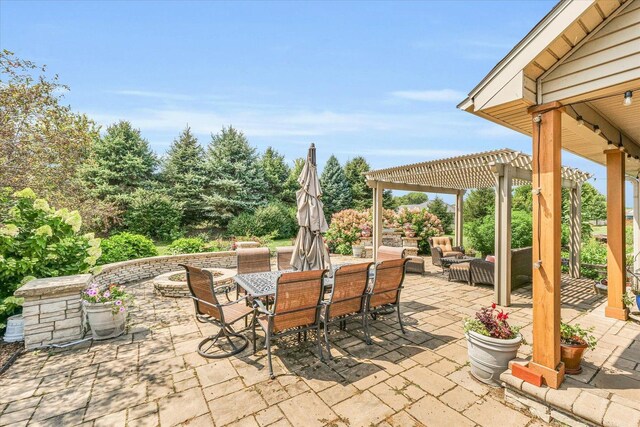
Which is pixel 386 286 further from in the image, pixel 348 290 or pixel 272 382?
pixel 272 382

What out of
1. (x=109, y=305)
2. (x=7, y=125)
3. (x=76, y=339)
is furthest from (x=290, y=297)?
(x=7, y=125)

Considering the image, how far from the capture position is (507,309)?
5348mm

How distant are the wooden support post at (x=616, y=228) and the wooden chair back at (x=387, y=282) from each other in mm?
3250

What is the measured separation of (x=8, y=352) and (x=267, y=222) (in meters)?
14.8

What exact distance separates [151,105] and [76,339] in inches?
357

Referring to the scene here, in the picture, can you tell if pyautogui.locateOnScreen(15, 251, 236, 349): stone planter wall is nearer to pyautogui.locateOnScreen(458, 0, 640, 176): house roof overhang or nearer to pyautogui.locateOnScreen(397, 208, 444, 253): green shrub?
pyautogui.locateOnScreen(458, 0, 640, 176): house roof overhang

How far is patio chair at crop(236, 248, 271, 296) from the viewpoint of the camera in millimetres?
5273

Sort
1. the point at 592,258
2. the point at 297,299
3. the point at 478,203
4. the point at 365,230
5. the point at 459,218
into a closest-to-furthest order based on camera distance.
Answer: the point at 297,299 < the point at 592,258 < the point at 459,218 < the point at 365,230 < the point at 478,203

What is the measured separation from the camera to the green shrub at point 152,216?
16562 millimetres

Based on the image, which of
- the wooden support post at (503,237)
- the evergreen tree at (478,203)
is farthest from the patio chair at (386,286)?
the evergreen tree at (478,203)

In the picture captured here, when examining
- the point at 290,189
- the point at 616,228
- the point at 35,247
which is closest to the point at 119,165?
the point at 290,189

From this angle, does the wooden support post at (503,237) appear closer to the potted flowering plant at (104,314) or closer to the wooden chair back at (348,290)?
the wooden chair back at (348,290)

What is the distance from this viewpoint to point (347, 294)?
12.1ft

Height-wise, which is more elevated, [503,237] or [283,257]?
[503,237]
